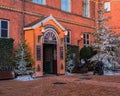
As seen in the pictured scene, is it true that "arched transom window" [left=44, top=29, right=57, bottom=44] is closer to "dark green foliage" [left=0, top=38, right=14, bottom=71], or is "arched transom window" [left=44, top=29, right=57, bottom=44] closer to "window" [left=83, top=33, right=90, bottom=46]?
"dark green foliage" [left=0, top=38, right=14, bottom=71]

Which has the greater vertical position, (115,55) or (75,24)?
(75,24)

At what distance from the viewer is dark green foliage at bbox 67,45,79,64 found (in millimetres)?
24956

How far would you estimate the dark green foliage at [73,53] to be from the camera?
2496 cm

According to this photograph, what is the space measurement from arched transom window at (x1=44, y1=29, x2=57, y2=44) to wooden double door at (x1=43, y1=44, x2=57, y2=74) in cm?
83

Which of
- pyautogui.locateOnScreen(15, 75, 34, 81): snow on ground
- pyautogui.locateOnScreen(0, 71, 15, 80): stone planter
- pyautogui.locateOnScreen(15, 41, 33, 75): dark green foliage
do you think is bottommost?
pyautogui.locateOnScreen(15, 75, 34, 81): snow on ground

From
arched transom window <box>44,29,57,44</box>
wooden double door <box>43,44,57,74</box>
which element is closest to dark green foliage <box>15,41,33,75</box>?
arched transom window <box>44,29,57,44</box>

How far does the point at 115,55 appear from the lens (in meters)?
25.4

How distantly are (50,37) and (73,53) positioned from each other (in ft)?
16.2

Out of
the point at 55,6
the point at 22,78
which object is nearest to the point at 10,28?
the point at 22,78

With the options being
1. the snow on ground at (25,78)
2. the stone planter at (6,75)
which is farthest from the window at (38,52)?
the stone planter at (6,75)

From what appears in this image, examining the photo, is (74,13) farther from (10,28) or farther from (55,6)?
(10,28)

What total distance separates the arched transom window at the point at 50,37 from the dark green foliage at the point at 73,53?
9.50 ft

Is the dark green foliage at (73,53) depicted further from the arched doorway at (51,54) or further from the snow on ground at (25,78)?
the snow on ground at (25,78)

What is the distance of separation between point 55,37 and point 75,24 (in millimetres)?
5850
